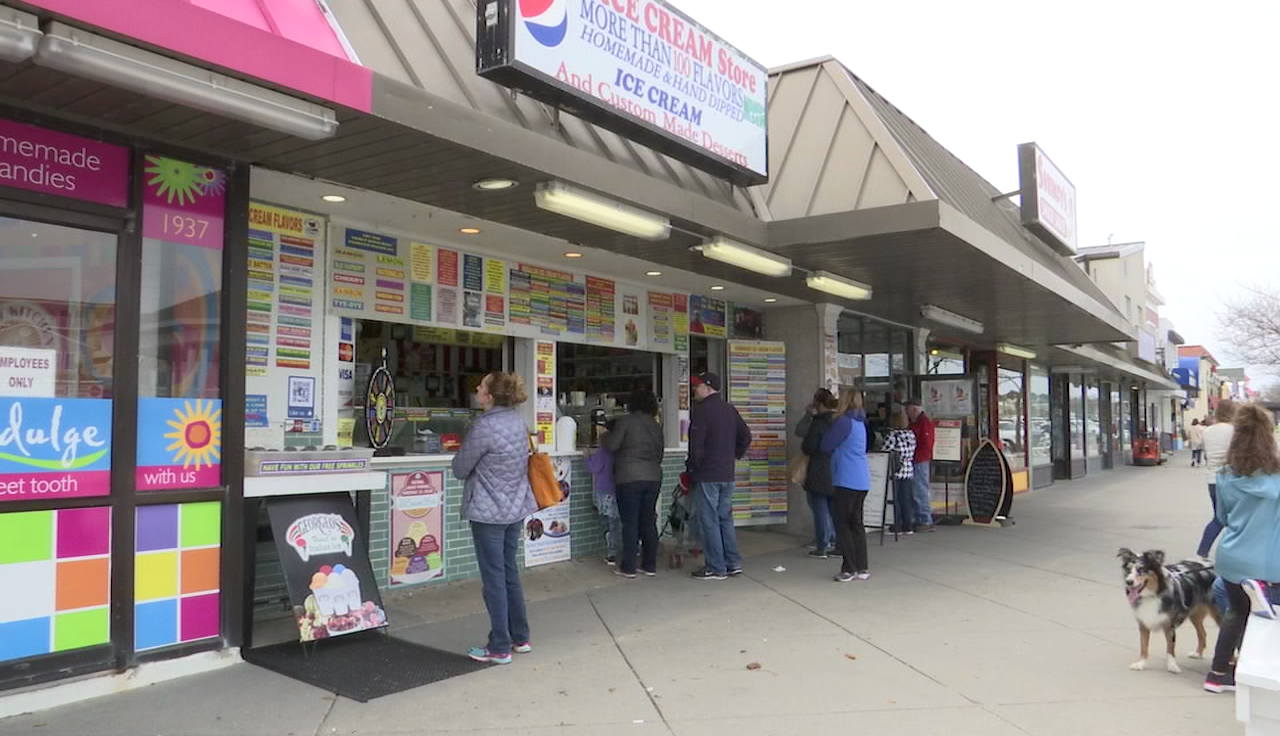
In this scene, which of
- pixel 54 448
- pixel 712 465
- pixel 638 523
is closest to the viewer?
pixel 54 448

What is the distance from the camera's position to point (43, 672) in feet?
13.6

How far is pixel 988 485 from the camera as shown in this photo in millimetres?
11625

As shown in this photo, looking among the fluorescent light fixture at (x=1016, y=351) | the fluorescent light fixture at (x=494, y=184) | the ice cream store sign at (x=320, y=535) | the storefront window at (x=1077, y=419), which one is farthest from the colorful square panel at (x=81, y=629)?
the storefront window at (x=1077, y=419)

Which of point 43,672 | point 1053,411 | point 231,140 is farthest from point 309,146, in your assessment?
point 1053,411

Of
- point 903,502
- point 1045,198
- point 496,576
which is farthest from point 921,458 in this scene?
point 496,576

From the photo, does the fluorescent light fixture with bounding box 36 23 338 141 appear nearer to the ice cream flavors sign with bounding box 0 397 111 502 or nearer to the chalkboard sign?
the ice cream flavors sign with bounding box 0 397 111 502

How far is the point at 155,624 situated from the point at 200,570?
1.10 feet

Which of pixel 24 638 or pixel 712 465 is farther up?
pixel 712 465

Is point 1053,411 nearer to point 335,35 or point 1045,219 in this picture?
point 1045,219

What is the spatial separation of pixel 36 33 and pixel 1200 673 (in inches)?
259

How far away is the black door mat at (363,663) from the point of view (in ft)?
15.4

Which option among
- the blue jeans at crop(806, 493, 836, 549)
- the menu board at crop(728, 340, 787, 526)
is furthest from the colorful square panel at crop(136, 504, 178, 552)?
the menu board at crop(728, 340, 787, 526)

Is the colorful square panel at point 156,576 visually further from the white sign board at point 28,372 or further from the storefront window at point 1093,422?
the storefront window at point 1093,422

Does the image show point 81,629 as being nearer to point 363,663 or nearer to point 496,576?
point 363,663
